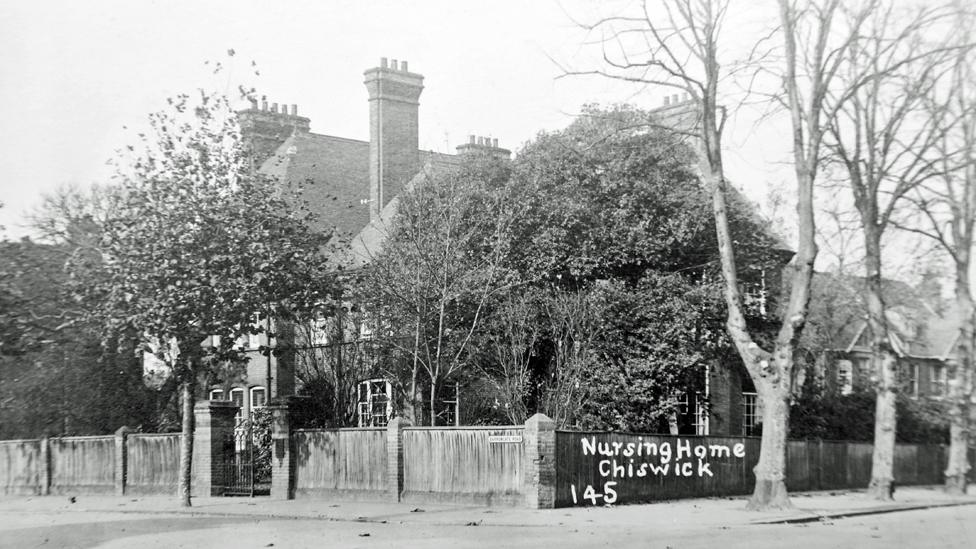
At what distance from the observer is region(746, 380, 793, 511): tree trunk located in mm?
19219

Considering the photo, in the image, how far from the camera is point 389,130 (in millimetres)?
38438

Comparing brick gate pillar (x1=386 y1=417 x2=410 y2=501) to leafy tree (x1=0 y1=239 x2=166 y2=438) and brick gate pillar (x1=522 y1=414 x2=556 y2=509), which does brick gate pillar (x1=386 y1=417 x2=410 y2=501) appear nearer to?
brick gate pillar (x1=522 y1=414 x2=556 y2=509)

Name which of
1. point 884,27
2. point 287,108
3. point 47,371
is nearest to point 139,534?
point 47,371

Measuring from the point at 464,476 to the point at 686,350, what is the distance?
9304 millimetres

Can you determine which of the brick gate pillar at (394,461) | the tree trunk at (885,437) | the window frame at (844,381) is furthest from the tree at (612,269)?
the window frame at (844,381)

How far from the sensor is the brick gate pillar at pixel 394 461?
20.9 meters

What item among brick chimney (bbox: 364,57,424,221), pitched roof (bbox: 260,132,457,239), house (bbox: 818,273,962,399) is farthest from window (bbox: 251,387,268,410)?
house (bbox: 818,273,962,399)

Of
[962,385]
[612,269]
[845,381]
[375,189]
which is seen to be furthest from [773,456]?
[375,189]

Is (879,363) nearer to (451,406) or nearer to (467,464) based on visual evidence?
(467,464)

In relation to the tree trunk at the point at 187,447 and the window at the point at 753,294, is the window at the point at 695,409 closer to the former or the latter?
the window at the point at 753,294

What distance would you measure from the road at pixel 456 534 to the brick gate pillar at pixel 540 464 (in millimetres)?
2076

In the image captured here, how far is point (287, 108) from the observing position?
4162cm

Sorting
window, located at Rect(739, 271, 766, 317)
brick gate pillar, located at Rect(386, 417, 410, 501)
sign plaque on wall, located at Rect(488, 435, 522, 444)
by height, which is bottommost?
brick gate pillar, located at Rect(386, 417, 410, 501)

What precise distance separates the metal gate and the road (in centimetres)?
481
